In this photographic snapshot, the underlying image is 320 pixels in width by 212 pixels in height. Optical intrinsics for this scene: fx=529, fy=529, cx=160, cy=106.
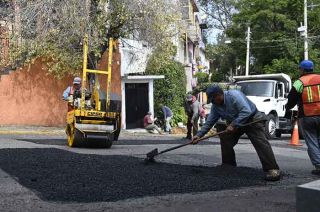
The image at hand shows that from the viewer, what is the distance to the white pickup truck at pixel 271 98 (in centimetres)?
2056

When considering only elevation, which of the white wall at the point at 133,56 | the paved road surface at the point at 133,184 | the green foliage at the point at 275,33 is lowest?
the paved road surface at the point at 133,184

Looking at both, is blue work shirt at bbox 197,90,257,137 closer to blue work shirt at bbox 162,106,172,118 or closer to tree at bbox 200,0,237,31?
blue work shirt at bbox 162,106,172,118

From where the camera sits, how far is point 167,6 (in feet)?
66.4

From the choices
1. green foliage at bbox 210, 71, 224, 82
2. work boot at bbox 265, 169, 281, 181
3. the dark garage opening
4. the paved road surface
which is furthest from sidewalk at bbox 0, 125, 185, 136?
green foliage at bbox 210, 71, 224, 82

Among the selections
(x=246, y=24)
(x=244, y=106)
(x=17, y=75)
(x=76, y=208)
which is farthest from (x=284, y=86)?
(x=246, y=24)

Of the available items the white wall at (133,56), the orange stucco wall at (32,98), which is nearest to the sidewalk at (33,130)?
the orange stucco wall at (32,98)

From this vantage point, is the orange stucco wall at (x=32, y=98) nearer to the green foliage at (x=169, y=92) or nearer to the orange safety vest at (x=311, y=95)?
the green foliage at (x=169, y=92)

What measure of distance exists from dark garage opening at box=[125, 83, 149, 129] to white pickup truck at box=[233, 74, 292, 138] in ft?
15.0

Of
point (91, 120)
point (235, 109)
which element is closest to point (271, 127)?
point (91, 120)

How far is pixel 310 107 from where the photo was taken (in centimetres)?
884

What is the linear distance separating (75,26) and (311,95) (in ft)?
36.7

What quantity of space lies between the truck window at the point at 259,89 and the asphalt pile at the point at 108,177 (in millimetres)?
11880

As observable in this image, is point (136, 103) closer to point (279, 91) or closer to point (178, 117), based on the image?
point (178, 117)

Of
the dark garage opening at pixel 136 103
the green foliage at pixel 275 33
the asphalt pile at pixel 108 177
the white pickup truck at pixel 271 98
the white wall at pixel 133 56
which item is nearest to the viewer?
the asphalt pile at pixel 108 177
